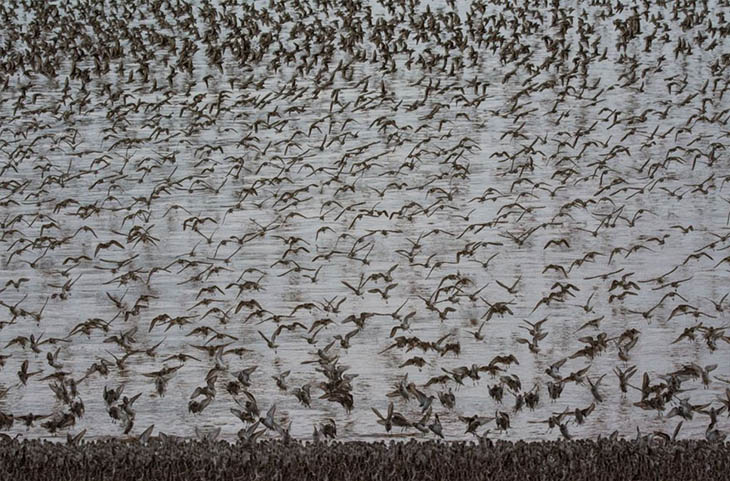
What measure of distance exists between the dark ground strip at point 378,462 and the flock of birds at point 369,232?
0.43 metres

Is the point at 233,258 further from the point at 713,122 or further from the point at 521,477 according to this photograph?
the point at 713,122

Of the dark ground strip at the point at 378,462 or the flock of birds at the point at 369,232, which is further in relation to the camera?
the flock of birds at the point at 369,232

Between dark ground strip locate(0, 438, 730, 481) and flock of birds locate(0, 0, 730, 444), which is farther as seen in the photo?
flock of birds locate(0, 0, 730, 444)

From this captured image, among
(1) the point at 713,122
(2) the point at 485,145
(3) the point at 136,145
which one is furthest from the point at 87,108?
(1) the point at 713,122

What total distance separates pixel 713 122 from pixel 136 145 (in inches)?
247

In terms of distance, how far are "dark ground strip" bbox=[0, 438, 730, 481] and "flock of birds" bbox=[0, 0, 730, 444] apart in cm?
43

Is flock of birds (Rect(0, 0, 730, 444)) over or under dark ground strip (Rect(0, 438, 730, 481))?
over

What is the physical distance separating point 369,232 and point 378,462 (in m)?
5.15

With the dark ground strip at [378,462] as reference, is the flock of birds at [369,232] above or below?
above

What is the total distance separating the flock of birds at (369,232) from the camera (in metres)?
7.25

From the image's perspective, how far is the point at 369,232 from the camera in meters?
10.5

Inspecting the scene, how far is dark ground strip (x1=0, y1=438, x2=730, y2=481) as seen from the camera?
209 inches

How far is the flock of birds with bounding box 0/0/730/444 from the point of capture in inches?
285

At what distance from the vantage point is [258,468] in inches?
213
